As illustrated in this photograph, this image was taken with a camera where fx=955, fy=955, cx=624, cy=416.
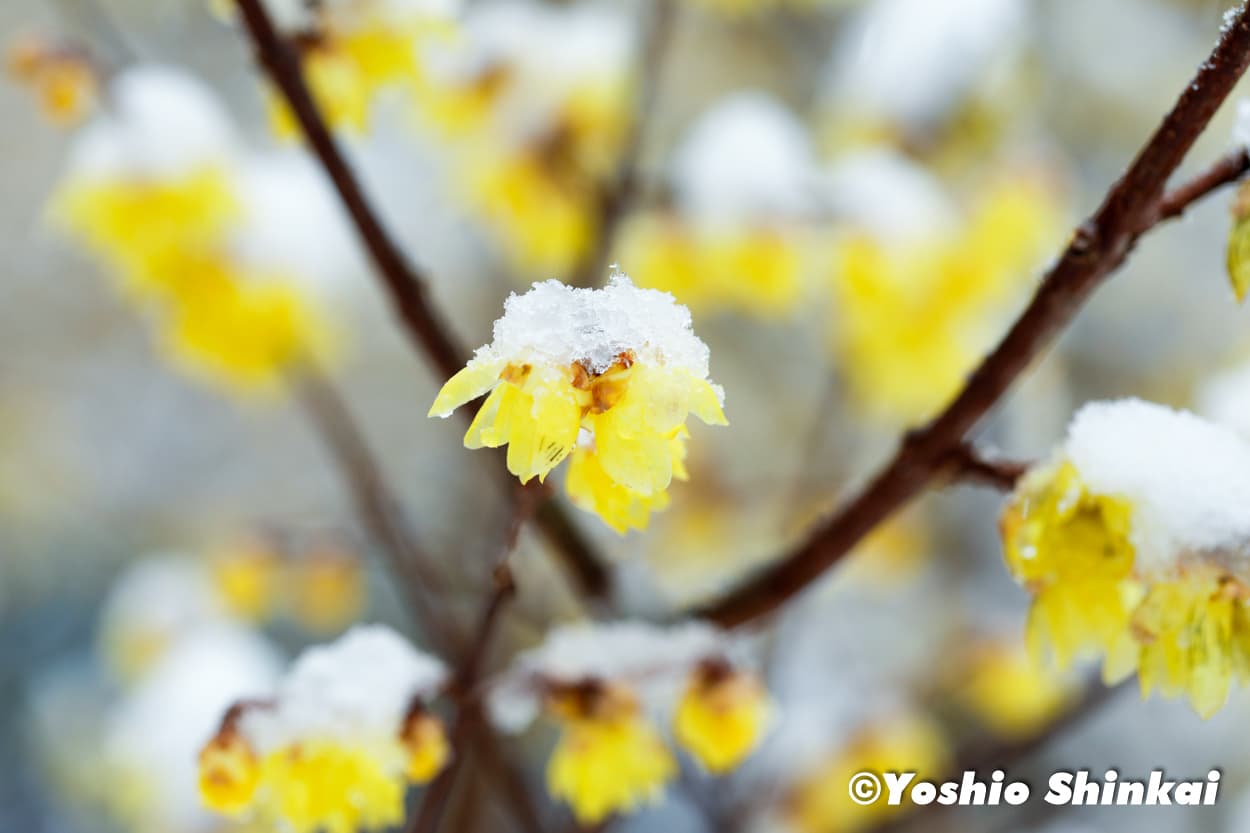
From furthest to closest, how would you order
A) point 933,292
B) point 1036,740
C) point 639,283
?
point 933,292 → point 639,283 → point 1036,740

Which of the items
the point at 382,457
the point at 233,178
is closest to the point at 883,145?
the point at 233,178

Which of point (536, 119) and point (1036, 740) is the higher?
point (536, 119)

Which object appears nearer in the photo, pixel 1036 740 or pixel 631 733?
pixel 631 733

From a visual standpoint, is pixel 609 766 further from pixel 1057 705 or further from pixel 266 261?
pixel 1057 705

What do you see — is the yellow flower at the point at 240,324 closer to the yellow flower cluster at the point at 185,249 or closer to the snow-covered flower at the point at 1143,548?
the yellow flower cluster at the point at 185,249

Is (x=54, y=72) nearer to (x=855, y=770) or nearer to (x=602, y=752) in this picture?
(x=602, y=752)

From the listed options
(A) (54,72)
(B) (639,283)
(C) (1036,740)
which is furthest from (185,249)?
(C) (1036,740)

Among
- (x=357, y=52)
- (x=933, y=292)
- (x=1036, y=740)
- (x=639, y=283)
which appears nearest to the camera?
(x=357, y=52)
